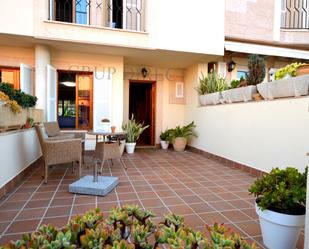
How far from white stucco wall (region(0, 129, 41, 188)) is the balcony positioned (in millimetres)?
3309

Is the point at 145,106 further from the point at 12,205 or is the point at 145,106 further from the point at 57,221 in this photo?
the point at 57,221

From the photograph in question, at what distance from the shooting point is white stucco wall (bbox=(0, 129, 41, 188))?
10.3 ft

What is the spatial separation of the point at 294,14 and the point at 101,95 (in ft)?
23.0

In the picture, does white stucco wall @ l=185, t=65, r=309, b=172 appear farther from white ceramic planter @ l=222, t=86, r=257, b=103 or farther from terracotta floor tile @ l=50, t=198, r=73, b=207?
terracotta floor tile @ l=50, t=198, r=73, b=207

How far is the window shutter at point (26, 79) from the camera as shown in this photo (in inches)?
210

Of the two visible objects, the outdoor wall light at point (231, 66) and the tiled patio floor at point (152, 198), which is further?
the outdoor wall light at point (231, 66)

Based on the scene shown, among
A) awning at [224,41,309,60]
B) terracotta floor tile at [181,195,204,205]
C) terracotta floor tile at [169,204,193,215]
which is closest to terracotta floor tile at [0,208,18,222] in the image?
terracotta floor tile at [169,204,193,215]

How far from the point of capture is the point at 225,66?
695 centimetres

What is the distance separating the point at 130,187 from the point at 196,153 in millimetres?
3561

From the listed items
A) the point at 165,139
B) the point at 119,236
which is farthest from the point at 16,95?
the point at 165,139

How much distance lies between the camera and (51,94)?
5.77m

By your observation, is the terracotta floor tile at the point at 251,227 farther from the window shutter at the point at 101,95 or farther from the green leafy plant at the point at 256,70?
the window shutter at the point at 101,95

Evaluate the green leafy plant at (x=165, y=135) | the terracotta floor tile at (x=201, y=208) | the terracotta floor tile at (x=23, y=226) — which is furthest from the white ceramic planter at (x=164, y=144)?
the terracotta floor tile at (x=23, y=226)

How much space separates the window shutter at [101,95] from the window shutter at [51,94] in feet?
3.29
